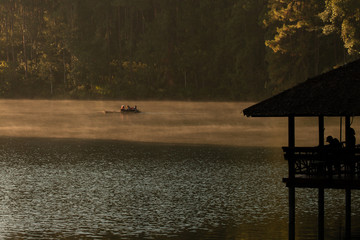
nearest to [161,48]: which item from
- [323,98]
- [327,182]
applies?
[323,98]

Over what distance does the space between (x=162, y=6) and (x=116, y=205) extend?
110972 millimetres

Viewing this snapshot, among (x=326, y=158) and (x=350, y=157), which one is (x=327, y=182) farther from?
(x=350, y=157)

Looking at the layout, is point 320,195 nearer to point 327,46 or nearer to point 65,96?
point 327,46

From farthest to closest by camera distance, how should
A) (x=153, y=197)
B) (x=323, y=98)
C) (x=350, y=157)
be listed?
1. (x=153, y=197)
2. (x=323, y=98)
3. (x=350, y=157)

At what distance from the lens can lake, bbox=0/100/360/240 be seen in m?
25.3

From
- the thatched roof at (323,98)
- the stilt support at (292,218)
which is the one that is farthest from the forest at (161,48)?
the stilt support at (292,218)

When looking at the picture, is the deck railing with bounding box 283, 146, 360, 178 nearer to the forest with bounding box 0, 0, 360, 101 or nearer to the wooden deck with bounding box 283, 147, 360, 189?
the wooden deck with bounding box 283, 147, 360, 189

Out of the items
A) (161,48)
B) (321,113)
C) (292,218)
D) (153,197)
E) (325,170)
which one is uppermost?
(161,48)

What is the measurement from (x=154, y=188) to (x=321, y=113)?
43.5 ft

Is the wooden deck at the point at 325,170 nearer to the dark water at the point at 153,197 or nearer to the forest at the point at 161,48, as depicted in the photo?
the dark water at the point at 153,197

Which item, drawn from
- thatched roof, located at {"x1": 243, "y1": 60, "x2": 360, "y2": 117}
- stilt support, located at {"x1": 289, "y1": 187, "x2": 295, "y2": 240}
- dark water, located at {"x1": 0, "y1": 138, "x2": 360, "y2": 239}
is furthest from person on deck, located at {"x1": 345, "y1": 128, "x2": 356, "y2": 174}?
dark water, located at {"x1": 0, "y1": 138, "x2": 360, "y2": 239}

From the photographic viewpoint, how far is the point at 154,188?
34.1 meters

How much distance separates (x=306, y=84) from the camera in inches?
935

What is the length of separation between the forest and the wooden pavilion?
7879 centimetres
